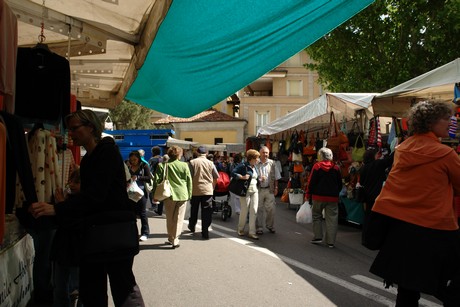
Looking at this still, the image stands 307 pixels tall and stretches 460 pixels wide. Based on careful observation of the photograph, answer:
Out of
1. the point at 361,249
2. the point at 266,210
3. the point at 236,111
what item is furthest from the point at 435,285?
the point at 236,111

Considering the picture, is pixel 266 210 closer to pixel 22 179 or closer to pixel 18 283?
pixel 18 283

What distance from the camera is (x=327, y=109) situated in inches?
374

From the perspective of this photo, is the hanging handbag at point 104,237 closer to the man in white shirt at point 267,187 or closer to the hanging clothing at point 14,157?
the hanging clothing at point 14,157

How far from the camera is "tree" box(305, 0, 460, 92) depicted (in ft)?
53.0

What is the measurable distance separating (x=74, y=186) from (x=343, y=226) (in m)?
7.87

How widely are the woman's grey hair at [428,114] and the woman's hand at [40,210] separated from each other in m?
2.72

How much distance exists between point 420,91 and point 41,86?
559 cm

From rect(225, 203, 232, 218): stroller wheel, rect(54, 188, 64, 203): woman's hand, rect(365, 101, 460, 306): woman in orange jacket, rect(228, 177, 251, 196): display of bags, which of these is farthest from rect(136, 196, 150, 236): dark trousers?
rect(365, 101, 460, 306): woman in orange jacket

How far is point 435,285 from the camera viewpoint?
269 cm

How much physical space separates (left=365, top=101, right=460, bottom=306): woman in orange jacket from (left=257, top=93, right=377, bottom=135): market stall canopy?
4973 mm

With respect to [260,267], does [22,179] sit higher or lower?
higher

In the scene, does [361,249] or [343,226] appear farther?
[343,226]

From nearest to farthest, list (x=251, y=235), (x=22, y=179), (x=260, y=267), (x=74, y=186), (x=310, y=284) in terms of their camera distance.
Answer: (x=22, y=179), (x=74, y=186), (x=310, y=284), (x=260, y=267), (x=251, y=235)

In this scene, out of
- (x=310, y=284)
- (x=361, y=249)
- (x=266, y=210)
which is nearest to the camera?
(x=310, y=284)
